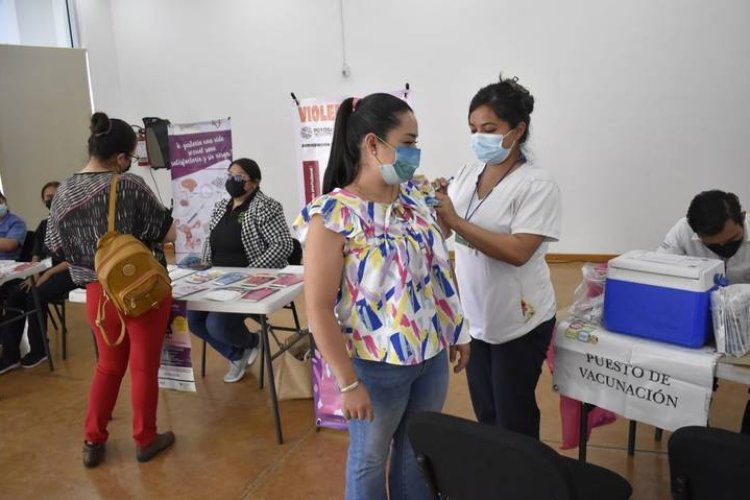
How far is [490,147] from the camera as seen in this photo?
5.26 ft

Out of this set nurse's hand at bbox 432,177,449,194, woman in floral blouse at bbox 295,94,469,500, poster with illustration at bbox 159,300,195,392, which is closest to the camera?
woman in floral blouse at bbox 295,94,469,500

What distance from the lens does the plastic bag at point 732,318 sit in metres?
1.44

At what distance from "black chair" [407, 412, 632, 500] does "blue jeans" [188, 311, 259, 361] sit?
197 cm

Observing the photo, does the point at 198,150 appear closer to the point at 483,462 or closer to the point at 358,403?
the point at 358,403

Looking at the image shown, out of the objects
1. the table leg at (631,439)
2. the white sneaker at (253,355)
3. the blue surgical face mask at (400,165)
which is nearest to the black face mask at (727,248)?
the table leg at (631,439)

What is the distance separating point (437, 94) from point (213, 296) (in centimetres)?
391

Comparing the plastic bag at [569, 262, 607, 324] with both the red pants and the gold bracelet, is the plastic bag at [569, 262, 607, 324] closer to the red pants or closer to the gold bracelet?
the gold bracelet

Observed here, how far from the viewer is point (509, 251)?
152cm

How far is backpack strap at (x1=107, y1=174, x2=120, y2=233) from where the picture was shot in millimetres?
2053

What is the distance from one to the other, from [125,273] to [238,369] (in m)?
1.32

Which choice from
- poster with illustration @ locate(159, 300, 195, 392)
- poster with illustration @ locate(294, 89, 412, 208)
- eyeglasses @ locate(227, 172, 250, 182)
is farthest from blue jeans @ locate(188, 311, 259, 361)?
poster with illustration @ locate(294, 89, 412, 208)

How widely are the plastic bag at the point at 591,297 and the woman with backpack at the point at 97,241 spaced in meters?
1.54

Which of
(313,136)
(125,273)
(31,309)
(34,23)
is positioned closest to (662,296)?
(125,273)

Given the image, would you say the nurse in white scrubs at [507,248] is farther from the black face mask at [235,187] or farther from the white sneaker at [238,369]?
the white sneaker at [238,369]
